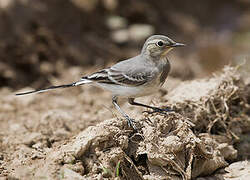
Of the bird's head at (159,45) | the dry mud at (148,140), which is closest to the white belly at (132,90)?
the dry mud at (148,140)

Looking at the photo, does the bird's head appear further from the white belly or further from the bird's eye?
the white belly

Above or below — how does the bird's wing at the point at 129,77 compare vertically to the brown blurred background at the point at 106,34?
below

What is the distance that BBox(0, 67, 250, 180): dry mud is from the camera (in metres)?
4.67

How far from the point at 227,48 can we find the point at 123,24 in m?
3.11

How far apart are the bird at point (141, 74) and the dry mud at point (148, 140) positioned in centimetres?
32

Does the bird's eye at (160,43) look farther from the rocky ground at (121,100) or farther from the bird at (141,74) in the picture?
the rocky ground at (121,100)

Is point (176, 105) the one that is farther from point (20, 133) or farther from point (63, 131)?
point (20, 133)

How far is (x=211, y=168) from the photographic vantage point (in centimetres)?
528

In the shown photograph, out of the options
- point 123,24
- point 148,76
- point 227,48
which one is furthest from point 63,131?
point 227,48

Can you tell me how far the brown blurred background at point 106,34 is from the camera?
9281mm

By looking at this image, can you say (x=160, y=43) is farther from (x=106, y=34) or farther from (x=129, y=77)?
(x=106, y=34)

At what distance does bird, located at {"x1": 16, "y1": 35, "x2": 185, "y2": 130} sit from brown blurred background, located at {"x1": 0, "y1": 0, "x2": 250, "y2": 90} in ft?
9.30

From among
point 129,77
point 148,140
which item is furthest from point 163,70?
point 148,140

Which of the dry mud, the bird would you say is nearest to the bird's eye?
the bird
